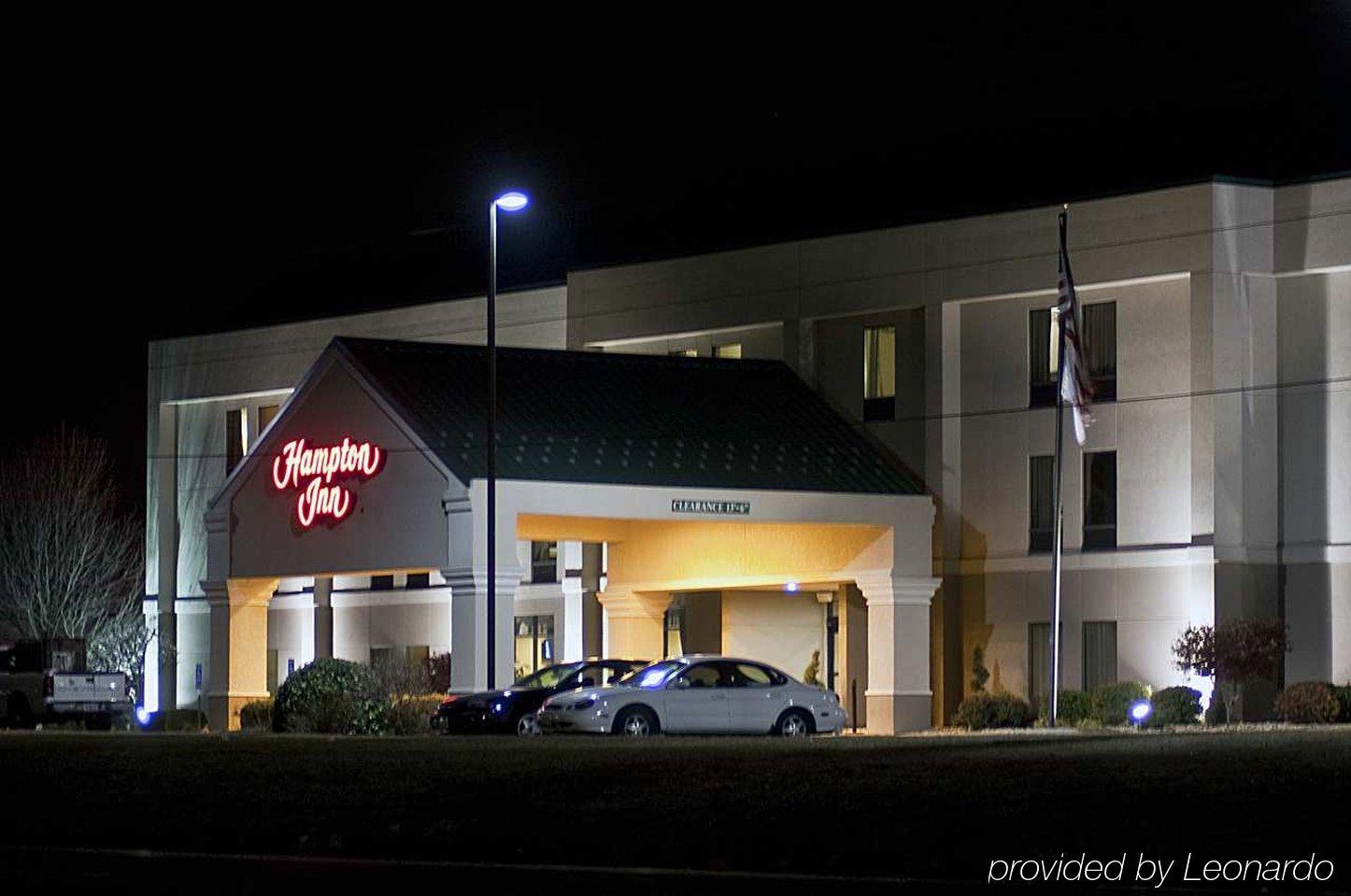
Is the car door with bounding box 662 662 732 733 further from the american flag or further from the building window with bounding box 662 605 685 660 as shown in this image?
the building window with bounding box 662 605 685 660

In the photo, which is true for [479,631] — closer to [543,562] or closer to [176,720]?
[176,720]

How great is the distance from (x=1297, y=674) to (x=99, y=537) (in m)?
41.5

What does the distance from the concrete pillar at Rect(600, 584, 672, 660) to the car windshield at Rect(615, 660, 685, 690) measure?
1361cm

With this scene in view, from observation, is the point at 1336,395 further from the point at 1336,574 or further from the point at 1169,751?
the point at 1169,751

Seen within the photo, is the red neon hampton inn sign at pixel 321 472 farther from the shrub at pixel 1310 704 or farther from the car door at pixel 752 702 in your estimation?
the shrub at pixel 1310 704

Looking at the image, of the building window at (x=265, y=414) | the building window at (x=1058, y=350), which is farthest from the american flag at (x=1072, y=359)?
the building window at (x=265, y=414)

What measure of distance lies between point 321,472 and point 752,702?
505 inches

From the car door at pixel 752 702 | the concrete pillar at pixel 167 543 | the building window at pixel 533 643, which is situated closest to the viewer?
the car door at pixel 752 702

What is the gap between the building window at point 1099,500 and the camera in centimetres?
4791

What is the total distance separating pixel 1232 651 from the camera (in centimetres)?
4400

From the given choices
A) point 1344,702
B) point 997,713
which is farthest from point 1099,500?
point 1344,702

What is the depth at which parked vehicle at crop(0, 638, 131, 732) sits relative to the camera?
2068 inches

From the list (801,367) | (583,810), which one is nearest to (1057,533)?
(801,367)

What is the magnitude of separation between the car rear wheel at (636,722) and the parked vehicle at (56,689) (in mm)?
18921
